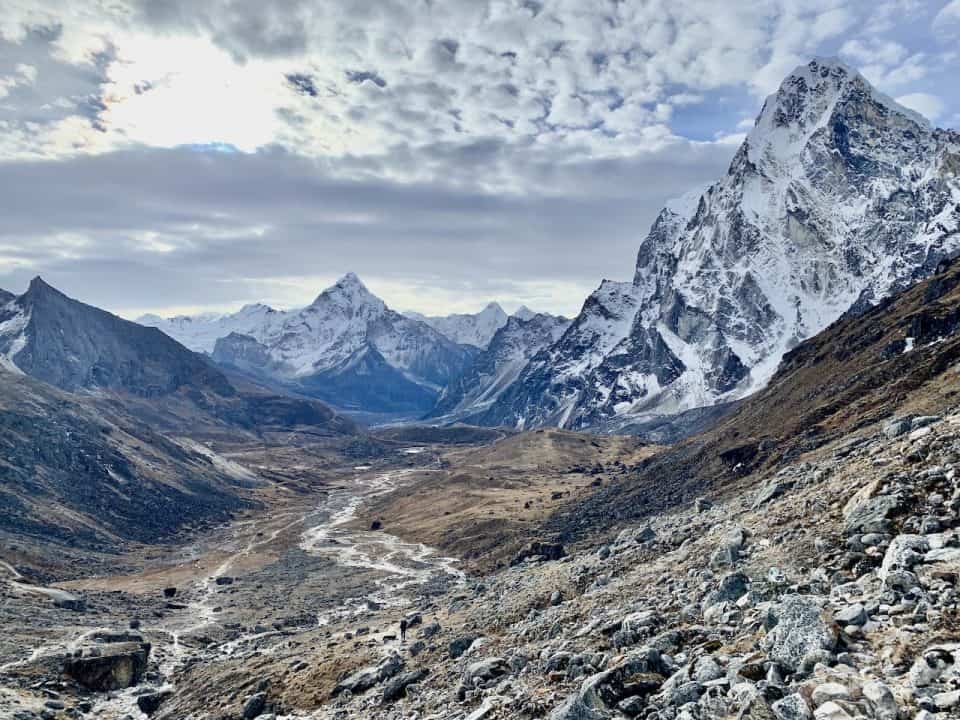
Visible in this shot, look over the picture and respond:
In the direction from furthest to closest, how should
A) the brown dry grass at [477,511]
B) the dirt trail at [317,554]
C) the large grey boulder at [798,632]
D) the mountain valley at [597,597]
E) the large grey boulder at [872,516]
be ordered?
the brown dry grass at [477,511] → the dirt trail at [317,554] → the large grey boulder at [872,516] → the mountain valley at [597,597] → the large grey boulder at [798,632]

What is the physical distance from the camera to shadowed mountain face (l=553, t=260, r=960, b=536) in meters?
82.7

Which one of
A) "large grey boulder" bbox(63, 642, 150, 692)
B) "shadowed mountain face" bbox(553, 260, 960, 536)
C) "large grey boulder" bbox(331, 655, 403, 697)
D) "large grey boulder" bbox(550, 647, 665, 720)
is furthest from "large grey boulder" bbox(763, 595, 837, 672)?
"shadowed mountain face" bbox(553, 260, 960, 536)

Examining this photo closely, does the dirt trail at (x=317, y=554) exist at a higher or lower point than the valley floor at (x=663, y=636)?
lower

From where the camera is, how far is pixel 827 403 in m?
106

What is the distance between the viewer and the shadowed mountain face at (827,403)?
271 feet

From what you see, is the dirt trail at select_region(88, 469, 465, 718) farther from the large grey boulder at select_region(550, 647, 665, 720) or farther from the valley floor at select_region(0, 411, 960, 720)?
the large grey boulder at select_region(550, 647, 665, 720)

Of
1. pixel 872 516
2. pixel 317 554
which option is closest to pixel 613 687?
pixel 872 516

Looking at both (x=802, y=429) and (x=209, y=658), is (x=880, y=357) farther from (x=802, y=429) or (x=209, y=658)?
(x=209, y=658)

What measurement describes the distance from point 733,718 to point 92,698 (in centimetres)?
4942

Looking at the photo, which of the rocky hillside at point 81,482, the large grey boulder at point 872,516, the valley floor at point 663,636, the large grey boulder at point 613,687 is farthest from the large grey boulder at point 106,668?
the rocky hillside at point 81,482

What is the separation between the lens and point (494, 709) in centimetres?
2303

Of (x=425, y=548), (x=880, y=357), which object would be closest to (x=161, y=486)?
(x=425, y=548)

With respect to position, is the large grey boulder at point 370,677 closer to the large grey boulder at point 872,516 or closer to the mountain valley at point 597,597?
the mountain valley at point 597,597

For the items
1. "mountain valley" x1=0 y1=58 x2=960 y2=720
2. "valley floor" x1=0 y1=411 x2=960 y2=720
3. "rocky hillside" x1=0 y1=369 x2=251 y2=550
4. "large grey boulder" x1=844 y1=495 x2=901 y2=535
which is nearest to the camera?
"valley floor" x1=0 y1=411 x2=960 y2=720
